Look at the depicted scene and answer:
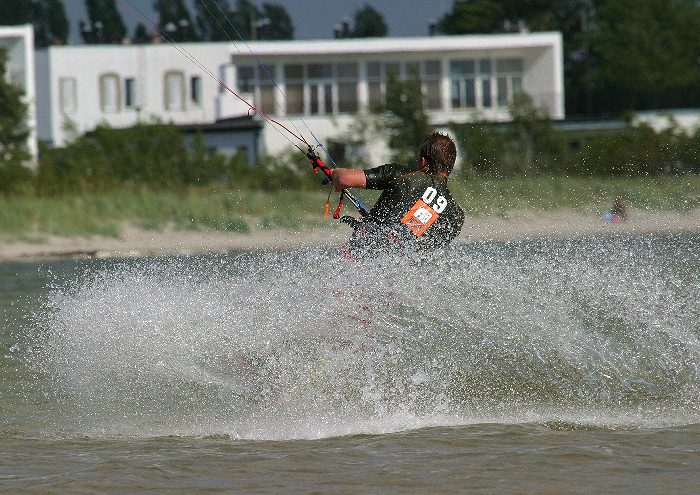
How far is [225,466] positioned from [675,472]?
2107 millimetres

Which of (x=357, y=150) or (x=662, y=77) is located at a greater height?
(x=662, y=77)

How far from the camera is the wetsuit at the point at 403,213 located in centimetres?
662

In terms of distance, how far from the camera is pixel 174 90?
1795 inches

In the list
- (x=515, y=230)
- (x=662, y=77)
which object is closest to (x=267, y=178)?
(x=515, y=230)

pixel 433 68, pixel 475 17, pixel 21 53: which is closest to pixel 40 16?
pixel 475 17

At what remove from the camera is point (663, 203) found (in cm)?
1955

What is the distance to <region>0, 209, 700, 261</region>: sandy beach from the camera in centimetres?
1998

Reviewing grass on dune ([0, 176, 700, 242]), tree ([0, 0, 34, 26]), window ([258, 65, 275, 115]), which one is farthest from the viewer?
tree ([0, 0, 34, 26])

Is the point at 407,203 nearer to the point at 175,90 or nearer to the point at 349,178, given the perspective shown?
the point at 349,178

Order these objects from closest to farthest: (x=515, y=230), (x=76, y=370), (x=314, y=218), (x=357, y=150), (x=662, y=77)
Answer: (x=76, y=370), (x=515, y=230), (x=314, y=218), (x=357, y=150), (x=662, y=77)

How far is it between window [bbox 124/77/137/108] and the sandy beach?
23625 millimetres

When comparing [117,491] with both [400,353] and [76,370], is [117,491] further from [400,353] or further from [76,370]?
[76,370]

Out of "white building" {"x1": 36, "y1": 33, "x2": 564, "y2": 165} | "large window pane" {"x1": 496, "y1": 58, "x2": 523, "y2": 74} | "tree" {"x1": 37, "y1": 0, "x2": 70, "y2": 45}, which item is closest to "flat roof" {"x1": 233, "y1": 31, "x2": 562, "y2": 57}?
"white building" {"x1": 36, "y1": 33, "x2": 564, "y2": 165}

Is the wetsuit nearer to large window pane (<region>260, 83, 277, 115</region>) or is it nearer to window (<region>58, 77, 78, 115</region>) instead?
Answer: large window pane (<region>260, 83, 277, 115</region>)
